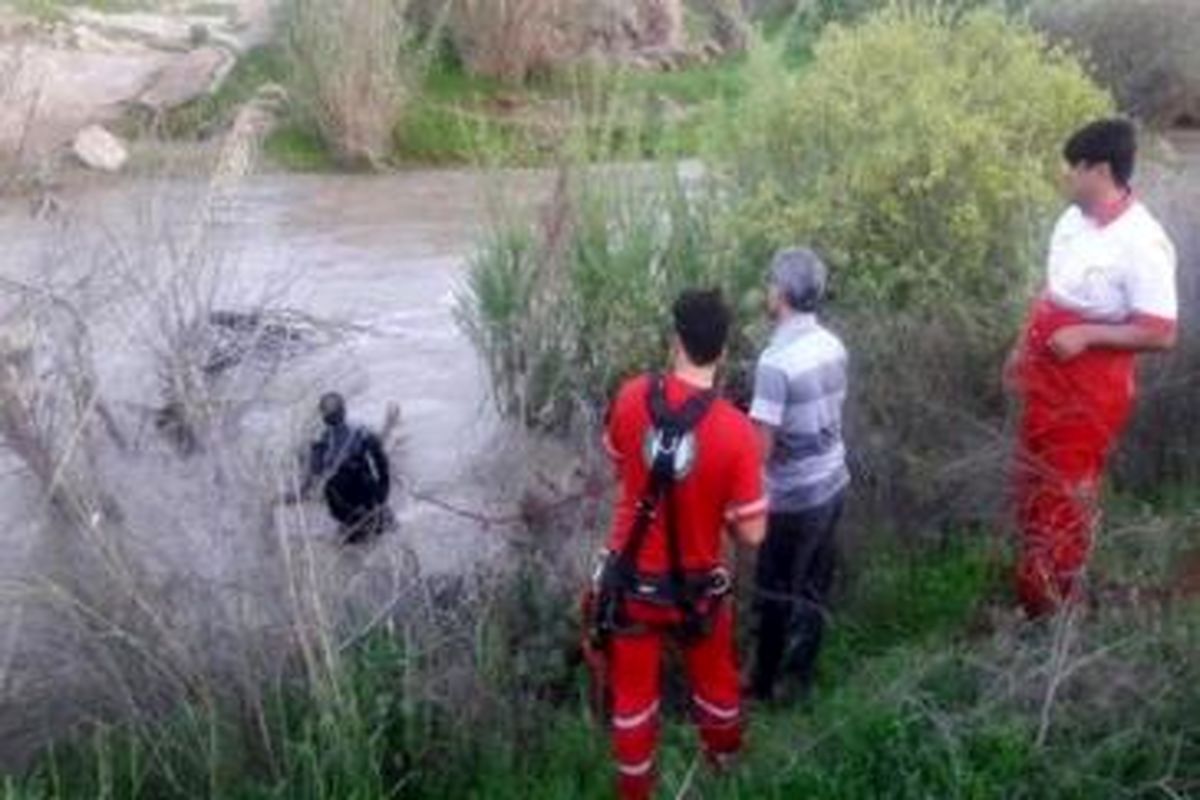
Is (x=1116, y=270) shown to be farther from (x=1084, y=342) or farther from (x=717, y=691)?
(x=717, y=691)

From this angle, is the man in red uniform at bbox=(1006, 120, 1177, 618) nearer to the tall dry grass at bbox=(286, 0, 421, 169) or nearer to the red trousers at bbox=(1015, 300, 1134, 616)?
the red trousers at bbox=(1015, 300, 1134, 616)

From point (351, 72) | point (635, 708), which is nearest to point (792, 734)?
point (635, 708)

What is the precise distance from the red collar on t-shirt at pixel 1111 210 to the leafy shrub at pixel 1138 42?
14595mm

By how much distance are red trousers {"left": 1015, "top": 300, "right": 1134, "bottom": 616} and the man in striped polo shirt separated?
75cm

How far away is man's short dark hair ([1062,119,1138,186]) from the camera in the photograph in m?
6.95

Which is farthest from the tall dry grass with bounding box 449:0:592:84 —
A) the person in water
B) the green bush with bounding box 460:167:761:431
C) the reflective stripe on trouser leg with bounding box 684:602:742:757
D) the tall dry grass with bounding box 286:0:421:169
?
the reflective stripe on trouser leg with bounding box 684:602:742:757

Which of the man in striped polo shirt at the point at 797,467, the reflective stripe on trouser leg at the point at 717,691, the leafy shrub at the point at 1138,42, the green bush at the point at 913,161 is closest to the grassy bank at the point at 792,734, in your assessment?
the reflective stripe on trouser leg at the point at 717,691

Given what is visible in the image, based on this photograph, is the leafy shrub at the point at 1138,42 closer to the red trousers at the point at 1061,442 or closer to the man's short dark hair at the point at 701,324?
the red trousers at the point at 1061,442

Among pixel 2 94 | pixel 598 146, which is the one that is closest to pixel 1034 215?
pixel 598 146

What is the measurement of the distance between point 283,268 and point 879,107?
7806mm

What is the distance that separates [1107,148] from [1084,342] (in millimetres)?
673

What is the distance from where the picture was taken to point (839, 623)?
798 centimetres

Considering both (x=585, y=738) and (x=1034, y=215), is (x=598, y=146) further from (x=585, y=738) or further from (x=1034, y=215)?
(x=585, y=738)

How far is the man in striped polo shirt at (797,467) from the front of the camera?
682 cm
